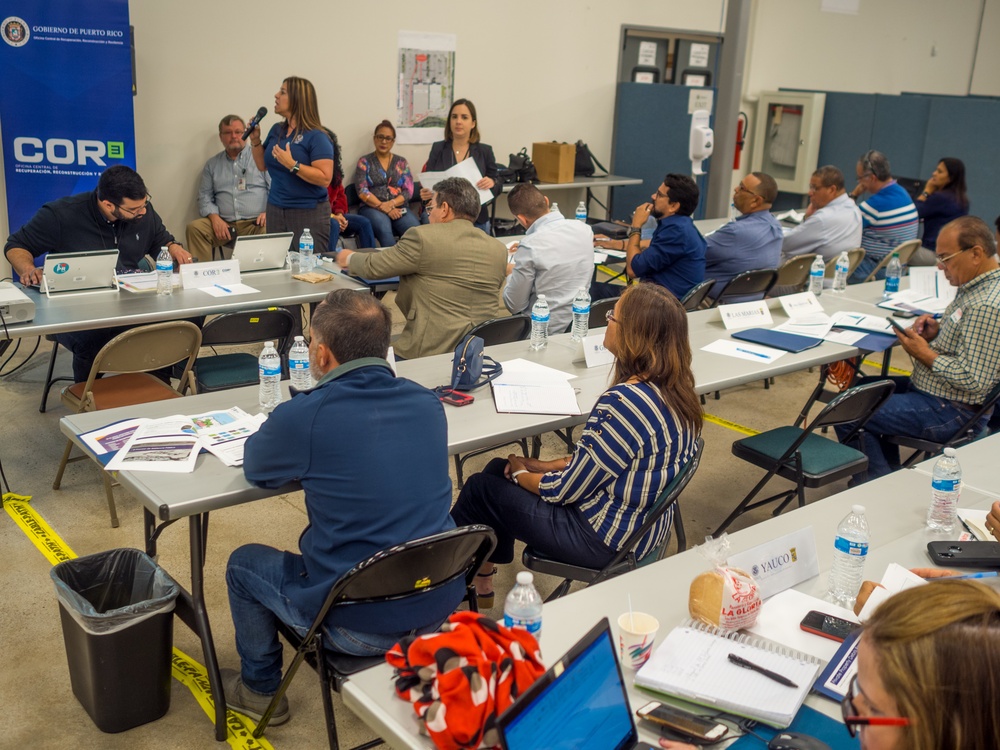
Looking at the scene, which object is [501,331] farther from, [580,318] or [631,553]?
[631,553]

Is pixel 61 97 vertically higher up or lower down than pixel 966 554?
higher up

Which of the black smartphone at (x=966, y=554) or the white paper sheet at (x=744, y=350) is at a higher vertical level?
the white paper sheet at (x=744, y=350)

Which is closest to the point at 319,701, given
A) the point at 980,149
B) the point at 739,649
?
the point at 739,649

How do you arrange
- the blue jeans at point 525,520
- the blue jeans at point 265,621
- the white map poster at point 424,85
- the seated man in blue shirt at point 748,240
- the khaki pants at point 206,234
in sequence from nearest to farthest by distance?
the blue jeans at point 265,621, the blue jeans at point 525,520, the seated man in blue shirt at point 748,240, the khaki pants at point 206,234, the white map poster at point 424,85

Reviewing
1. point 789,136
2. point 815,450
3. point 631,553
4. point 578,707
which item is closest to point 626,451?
point 631,553

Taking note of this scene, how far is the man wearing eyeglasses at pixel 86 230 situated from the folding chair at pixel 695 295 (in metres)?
2.70

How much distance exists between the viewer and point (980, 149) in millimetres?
9453

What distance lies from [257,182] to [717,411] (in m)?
3.91

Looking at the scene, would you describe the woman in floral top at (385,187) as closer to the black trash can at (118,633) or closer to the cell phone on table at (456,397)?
the cell phone on table at (456,397)

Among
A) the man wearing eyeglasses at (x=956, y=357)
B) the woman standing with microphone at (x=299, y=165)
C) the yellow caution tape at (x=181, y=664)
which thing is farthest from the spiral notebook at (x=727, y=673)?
the woman standing with microphone at (x=299, y=165)

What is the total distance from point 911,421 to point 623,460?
6.17ft

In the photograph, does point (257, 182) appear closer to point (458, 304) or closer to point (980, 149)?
point (458, 304)

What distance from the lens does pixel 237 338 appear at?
13.6 ft

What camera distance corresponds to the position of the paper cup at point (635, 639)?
6.01ft
